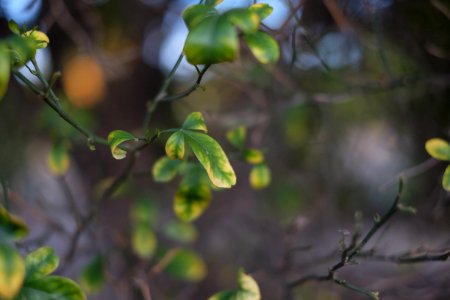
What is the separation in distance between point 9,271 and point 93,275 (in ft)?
3.12

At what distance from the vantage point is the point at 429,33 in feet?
5.70

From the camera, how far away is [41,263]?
2.68 ft

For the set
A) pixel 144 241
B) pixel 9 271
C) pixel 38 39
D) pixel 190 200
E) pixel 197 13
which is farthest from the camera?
pixel 144 241

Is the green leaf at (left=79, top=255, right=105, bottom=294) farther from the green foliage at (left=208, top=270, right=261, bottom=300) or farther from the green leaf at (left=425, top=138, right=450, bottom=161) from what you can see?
the green leaf at (left=425, top=138, right=450, bottom=161)

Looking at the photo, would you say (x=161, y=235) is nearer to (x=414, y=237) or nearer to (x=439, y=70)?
(x=414, y=237)

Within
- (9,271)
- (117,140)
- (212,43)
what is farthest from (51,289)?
(212,43)

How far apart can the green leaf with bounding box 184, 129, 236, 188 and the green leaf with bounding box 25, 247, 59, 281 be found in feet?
1.14

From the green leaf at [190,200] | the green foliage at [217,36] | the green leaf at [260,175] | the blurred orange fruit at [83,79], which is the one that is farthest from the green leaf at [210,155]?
the blurred orange fruit at [83,79]

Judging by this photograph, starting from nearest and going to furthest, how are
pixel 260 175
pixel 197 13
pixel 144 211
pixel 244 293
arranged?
pixel 197 13
pixel 244 293
pixel 260 175
pixel 144 211

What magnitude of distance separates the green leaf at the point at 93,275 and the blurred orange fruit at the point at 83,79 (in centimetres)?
96

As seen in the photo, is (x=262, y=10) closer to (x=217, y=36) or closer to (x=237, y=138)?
(x=217, y=36)

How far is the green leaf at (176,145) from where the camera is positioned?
0.81 m

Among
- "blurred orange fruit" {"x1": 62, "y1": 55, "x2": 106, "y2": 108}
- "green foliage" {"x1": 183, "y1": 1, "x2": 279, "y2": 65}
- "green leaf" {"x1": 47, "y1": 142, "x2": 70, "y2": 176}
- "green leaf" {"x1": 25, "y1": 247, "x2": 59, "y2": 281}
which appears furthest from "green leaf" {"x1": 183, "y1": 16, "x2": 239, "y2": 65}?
"blurred orange fruit" {"x1": 62, "y1": 55, "x2": 106, "y2": 108}

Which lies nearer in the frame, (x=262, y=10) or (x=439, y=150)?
(x=262, y=10)
